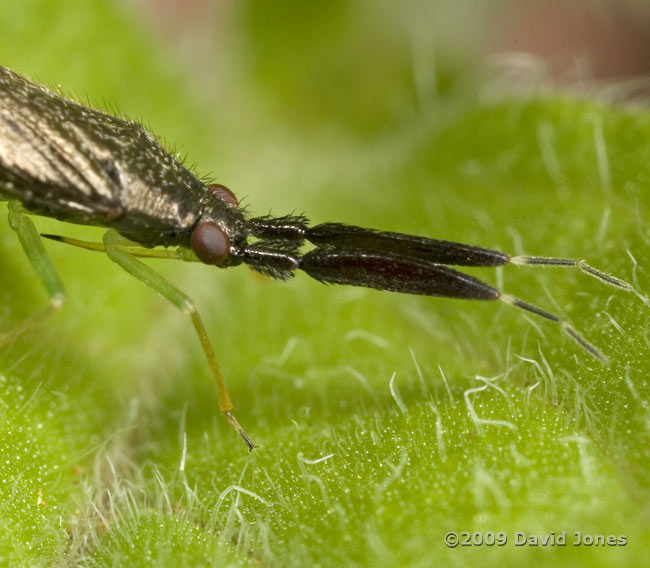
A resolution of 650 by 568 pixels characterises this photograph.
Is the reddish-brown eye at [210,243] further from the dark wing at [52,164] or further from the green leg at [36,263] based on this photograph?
the green leg at [36,263]

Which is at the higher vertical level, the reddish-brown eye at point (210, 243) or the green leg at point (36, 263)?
the reddish-brown eye at point (210, 243)

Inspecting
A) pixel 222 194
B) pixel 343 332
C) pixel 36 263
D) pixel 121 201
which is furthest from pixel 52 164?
pixel 343 332

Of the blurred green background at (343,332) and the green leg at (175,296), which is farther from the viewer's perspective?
the green leg at (175,296)

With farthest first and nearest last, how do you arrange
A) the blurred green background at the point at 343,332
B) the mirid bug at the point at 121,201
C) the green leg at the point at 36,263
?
the mirid bug at the point at 121,201 → the green leg at the point at 36,263 → the blurred green background at the point at 343,332

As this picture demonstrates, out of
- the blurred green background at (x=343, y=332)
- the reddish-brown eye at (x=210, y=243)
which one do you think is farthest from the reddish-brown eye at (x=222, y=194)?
the blurred green background at (x=343, y=332)

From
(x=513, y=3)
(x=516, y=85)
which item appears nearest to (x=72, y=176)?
(x=516, y=85)

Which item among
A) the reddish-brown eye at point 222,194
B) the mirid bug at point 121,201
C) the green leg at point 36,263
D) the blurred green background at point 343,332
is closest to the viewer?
the blurred green background at point 343,332
